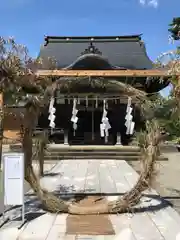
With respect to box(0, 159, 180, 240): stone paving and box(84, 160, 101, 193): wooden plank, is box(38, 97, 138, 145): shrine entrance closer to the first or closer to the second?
box(84, 160, 101, 193): wooden plank

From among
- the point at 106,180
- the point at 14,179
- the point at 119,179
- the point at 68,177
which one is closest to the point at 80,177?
the point at 68,177

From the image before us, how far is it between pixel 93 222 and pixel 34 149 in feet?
7.31

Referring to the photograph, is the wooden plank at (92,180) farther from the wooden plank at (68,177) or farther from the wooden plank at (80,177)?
the wooden plank at (68,177)

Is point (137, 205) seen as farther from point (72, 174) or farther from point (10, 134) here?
point (10, 134)

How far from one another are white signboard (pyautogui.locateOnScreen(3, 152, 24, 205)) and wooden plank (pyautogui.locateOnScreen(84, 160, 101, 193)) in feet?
10.4

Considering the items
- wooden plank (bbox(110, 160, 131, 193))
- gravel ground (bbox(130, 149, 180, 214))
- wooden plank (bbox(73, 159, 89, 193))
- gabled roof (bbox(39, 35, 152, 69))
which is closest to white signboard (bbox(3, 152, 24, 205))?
gravel ground (bbox(130, 149, 180, 214))

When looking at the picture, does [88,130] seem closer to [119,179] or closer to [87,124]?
[87,124]

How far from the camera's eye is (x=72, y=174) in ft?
41.4

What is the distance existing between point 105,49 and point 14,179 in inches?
694

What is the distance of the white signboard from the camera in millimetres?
6398

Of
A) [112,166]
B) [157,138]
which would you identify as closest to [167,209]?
[157,138]

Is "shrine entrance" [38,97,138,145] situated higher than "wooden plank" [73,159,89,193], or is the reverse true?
"shrine entrance" [38,97,138,145]

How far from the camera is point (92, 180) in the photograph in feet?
37.2

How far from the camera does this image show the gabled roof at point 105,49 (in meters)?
21.5
